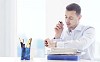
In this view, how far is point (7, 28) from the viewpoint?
3102 millimetres

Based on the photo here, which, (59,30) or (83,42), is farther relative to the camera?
(59,30)

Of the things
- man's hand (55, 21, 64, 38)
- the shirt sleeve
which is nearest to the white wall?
man's hand (55, 21, 64, 38)

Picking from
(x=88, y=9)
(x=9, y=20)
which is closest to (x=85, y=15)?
(x=88, y=9)

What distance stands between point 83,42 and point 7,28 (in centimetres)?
159

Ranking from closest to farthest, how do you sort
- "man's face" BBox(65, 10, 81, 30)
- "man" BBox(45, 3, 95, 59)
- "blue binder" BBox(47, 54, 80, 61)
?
1. "blue binder" BBox(47, 54, 80, 61)
2. "man" BBox(45, 3, 95, 59)
3. "man's face" BBox(65, 10, 81, 30)

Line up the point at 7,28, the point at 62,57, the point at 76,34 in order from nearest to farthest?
the point at 62,57, the point at 76,34, the point at 7,28

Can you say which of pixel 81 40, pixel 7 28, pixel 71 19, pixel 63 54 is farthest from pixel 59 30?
pixel 7 28

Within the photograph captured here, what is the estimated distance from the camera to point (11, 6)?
3082 mm

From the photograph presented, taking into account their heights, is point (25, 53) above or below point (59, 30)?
below

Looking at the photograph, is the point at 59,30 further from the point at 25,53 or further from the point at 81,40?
the point at 25,53

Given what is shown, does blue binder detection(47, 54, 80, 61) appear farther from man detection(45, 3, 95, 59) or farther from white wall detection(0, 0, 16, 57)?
white wall detection(0, 0, 16, 57)

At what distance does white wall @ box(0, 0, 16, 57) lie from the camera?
3072 mm

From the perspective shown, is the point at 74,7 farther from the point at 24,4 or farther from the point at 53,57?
the point at 24,4

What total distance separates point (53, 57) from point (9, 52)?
179 centimetres
